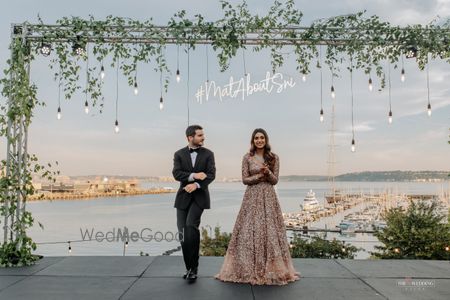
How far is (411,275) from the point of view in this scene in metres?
5.29

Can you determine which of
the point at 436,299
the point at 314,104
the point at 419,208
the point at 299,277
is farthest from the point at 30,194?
the point at 314,104

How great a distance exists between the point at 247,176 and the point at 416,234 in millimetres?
5445

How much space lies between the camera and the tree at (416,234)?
8.33m

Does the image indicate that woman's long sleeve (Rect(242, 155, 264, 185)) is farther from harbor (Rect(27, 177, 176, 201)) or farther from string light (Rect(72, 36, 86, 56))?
harbor (Rect(27, 177, 176, 201))

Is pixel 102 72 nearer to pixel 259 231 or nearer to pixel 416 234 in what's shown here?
pixel 259 231

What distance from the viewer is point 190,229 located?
469 centimetres

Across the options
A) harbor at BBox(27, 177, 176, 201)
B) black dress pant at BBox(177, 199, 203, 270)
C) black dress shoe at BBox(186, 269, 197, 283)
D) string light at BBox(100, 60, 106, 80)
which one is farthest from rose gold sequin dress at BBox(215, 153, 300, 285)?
harbor at BBox(27, 177, 176, 201)

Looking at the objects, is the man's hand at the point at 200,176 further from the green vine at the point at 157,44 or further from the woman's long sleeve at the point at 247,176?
the green vine at the point at 157,44

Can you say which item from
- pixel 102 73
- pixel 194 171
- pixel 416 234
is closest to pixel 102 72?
pixel 102 73

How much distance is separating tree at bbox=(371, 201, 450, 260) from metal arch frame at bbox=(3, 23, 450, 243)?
4.38 meters

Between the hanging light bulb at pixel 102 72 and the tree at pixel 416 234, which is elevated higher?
the hanging light bulb at pixel 102 72

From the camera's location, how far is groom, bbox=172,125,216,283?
470 centimetres

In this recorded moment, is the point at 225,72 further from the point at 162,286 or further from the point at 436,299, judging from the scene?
the point at 436,299

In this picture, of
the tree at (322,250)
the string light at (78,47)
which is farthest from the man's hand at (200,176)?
the tree at (322,250)
